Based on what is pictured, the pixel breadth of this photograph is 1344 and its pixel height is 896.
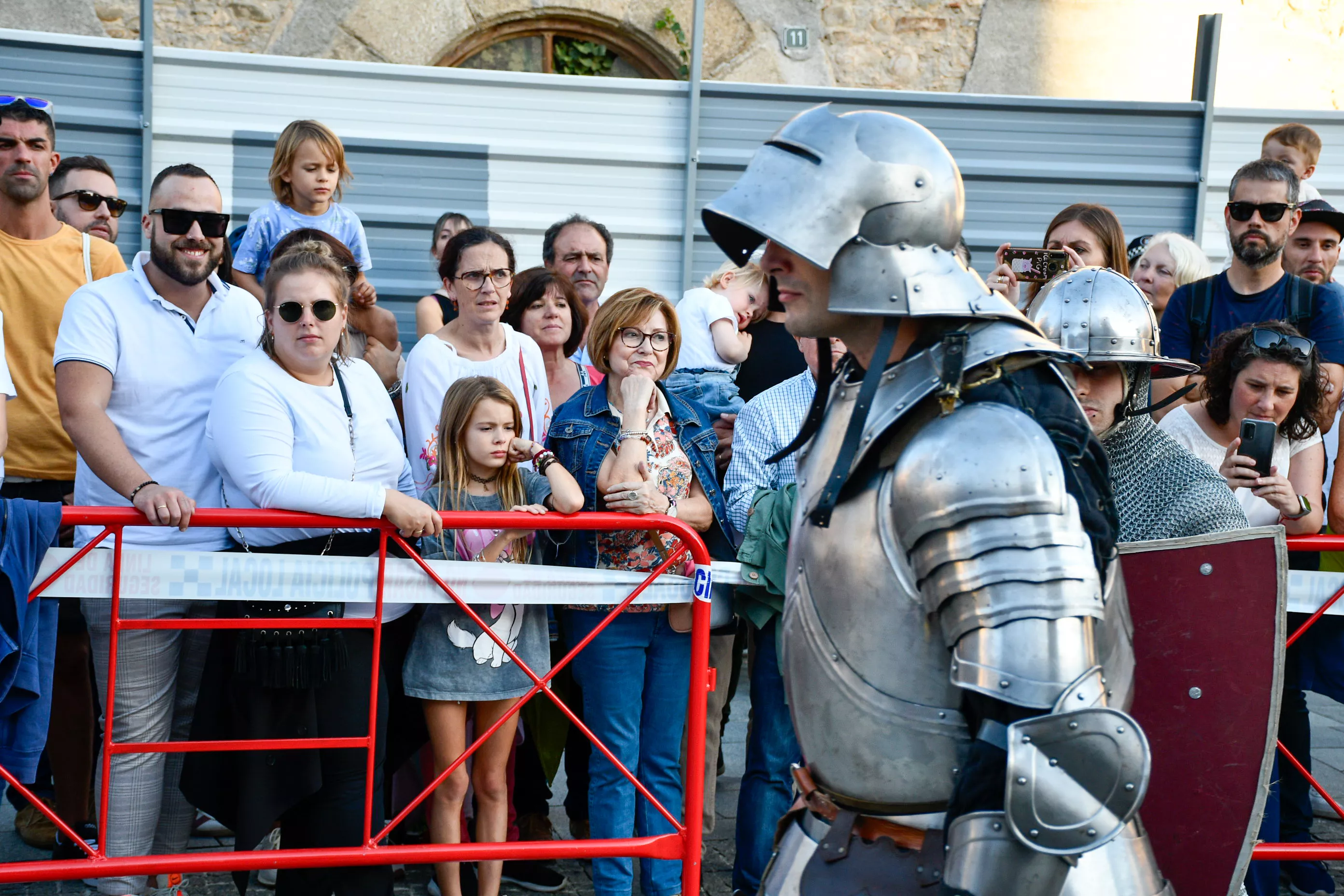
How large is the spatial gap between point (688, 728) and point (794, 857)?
155 cm

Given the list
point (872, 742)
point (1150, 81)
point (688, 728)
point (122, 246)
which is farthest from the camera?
point (1150, 81)

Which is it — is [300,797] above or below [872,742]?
below

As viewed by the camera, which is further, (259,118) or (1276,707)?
(259,118)

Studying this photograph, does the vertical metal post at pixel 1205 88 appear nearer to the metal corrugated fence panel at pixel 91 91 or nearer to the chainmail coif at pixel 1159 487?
the chainmail coif at pixel 1159 487

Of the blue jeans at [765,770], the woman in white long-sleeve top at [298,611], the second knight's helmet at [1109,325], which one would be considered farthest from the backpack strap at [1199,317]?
the woman in white long-sleeve top at [298,611]

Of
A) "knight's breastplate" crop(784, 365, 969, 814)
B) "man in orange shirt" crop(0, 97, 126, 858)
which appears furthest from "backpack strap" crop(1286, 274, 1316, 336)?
"man in orange shirt" crop(0, 97, 126, 858)

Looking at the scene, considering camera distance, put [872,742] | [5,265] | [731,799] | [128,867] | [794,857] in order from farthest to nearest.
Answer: [731,799] < [5,265] < [128,867] < [794,857] < [872,742]

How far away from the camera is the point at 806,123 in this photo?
208 centimetres

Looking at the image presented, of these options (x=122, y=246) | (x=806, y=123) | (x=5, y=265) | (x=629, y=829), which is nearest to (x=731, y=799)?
(x=629, y=829)

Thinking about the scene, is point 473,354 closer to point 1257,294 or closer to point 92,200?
point 92,200

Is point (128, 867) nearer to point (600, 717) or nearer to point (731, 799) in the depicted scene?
point (600, 717)

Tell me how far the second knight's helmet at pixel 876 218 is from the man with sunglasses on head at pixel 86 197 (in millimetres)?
4223

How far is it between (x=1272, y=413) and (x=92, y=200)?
4578 mm

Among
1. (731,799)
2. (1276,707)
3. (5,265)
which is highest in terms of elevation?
(5,265)
